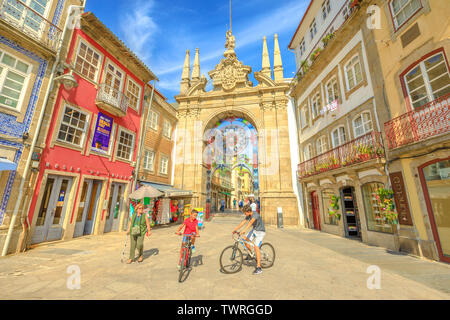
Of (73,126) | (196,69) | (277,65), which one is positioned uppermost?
(196,69)

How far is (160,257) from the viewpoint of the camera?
6.35m

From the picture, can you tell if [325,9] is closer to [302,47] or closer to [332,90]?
[302,47]

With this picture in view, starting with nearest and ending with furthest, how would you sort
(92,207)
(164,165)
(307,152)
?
(92,207) < (307,152) < (164,165)

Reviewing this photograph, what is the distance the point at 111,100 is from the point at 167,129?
24.2 feet

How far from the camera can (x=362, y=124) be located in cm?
932

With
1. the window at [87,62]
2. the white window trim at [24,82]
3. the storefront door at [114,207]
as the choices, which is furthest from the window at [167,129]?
the white window trim at [24,82]

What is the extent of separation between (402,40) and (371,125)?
134 inches

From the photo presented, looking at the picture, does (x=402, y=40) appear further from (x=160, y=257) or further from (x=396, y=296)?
(x=160, y=257)

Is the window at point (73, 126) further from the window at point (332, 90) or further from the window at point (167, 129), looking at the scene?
the window at point (332, 90)

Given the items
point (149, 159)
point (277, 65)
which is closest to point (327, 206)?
point (149, 159)

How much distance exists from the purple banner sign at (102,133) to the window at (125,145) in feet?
2.87

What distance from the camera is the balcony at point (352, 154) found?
8.08 meters

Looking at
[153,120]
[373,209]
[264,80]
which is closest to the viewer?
[373,209]
